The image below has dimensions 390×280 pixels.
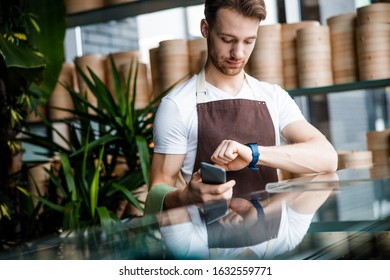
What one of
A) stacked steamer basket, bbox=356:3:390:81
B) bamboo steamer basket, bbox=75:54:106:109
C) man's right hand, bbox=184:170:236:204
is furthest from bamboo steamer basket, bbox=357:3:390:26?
bamboo steamer basket, bbox=75:54:106:109

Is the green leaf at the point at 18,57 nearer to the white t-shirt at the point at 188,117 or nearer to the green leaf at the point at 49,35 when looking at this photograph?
the green leaf at the point at 49,35

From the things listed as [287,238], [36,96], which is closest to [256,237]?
[287,238]

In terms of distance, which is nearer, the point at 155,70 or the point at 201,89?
the point at 201,89

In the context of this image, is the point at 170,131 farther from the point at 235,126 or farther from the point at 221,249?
the point at 221,249

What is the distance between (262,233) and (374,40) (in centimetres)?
118

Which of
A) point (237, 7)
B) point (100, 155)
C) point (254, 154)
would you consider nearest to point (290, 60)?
point (237, 7)

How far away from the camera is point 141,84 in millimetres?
2256

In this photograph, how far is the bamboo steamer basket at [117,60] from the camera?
2305 millimetres

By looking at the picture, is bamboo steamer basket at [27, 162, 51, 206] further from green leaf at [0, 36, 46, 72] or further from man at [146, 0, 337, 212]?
man at [146, 0, 337, 212]

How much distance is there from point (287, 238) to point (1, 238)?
1.73 meters

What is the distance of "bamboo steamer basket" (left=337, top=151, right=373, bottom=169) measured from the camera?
156 centimetres

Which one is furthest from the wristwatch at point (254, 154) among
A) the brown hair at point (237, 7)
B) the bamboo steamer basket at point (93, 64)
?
the bamboo steamer basket at point (93, 64)

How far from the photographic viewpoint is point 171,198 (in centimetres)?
137

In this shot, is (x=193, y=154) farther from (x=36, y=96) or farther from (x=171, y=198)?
(x=36, y=96)
